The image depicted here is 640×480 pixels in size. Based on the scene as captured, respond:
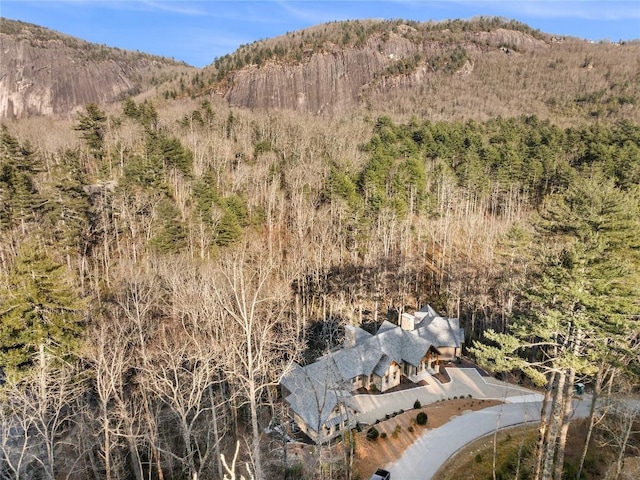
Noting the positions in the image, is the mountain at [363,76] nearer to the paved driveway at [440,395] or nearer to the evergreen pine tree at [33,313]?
the paved driveway at [440,395]

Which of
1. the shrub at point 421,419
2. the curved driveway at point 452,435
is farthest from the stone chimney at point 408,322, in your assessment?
the shrub at point 421,419

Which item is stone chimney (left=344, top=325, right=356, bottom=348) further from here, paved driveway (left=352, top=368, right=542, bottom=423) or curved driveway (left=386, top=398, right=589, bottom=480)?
curved driveway (left=386, top=398, right=589, bottom=480)

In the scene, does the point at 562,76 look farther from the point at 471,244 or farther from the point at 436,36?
the point at 471,244

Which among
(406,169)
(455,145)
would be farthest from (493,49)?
(406,169)

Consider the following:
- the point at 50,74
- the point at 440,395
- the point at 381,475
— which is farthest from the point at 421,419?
the point at 50,74

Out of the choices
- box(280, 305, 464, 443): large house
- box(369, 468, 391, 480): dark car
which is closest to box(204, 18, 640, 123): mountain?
box(280, 305, 464, 443): large house

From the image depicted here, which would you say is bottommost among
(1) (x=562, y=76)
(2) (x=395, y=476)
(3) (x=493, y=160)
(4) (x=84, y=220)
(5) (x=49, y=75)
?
Result: (2) (x=395, y=476)
